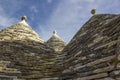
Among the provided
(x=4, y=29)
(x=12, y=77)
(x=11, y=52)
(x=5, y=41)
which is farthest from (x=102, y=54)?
(x=4, y=29)

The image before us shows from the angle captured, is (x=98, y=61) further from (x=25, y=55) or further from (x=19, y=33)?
(x=19, y=33)

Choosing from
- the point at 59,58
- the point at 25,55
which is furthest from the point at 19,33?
the point at 59,58

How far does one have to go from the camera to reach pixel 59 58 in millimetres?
6133

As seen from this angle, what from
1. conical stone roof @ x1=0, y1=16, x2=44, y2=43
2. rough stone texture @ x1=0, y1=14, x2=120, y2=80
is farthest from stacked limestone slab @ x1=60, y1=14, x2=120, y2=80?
conical stone roof @ x1=0, y1=16, x2=44, y2=43

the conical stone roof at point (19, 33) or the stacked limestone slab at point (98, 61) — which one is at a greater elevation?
the conical stone roof at point (19, 33)

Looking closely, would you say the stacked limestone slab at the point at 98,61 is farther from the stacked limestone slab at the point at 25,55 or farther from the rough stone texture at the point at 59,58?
the stacked limestone slab at the point at 25,55

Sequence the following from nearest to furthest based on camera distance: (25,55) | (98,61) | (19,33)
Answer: (98,61) < (25,55) < (19,33)

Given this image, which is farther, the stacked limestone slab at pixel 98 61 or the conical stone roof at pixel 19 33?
the conical stone roof at pixel 19 33

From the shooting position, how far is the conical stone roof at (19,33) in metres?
6.87

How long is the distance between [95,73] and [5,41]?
3.24m

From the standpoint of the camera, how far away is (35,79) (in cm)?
507

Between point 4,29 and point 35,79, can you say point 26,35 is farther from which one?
point 35,79

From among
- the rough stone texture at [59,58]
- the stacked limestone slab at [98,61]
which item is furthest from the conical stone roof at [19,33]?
the stacked limestone slab at [98,61]

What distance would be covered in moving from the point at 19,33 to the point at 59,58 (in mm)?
1717
